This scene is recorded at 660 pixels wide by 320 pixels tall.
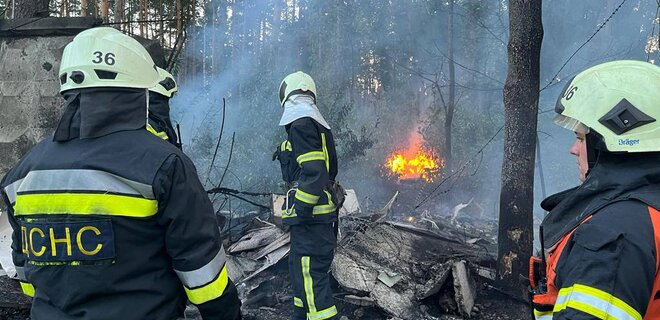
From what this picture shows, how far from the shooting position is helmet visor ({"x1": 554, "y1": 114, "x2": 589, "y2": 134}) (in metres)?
1.93

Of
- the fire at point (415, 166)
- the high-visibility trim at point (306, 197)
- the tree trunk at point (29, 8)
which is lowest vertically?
the fire at point (415, 166)

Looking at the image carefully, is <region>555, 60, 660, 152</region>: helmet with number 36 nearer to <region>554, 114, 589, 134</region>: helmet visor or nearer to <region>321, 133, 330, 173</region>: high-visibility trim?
<region>554, 114, 589, 134</region>: helmet visor

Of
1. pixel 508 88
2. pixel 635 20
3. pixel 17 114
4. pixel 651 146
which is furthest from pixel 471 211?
pixel 635 20

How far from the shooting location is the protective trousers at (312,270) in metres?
4.80

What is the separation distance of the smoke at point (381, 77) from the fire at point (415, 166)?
441mm

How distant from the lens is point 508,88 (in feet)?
17.3

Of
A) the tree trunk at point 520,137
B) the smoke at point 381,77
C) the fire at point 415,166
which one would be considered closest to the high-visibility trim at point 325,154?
the tree trunk at point 520,137

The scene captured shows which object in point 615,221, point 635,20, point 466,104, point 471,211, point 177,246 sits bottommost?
point 471,211

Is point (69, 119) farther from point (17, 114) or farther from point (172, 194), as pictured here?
point (17, 114)

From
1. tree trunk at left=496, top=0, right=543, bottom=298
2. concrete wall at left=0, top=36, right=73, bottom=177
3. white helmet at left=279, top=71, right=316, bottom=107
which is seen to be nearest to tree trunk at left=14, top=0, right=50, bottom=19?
concrete wall at left=0, top=36, right=73, bottom=177

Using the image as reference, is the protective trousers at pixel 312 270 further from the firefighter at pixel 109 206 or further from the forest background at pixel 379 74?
the forest background at pixel 379 74

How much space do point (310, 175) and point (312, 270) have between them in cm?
103

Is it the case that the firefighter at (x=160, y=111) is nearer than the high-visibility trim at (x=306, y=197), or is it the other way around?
the firefighter at (x=160, y=111)

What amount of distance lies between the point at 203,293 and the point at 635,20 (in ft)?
78.8
